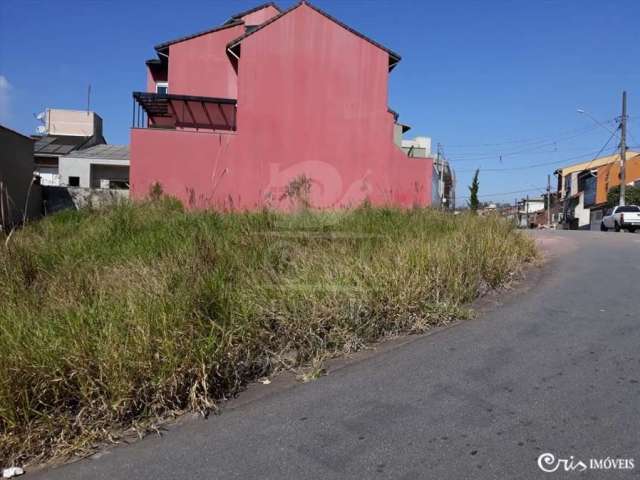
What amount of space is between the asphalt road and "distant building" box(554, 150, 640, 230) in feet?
152

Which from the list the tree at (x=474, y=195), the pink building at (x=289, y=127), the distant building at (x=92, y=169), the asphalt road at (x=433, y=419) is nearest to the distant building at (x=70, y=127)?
the distant building at (x=92, y=169)

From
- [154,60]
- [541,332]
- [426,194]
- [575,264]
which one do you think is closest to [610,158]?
[426,194]

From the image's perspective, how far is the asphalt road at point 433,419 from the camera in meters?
2.72

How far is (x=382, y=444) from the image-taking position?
289 cm

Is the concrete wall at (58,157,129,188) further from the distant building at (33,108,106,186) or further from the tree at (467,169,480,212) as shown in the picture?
the tree at (467,169,480,212)

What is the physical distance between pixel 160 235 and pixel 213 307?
293 cm

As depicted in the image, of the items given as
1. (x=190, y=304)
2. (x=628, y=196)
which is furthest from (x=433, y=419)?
(x=628, y=196)

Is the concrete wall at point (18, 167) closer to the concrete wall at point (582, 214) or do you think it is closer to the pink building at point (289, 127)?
the pink building at point (289, 127)

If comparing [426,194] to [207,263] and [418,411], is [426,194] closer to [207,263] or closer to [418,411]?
[207,263]

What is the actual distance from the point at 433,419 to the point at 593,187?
2267 inches

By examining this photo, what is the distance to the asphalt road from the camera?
8.91 feet

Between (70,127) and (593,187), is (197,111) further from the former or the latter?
(593,187)

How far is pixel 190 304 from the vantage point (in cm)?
398

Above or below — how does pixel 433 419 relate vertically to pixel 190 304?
below
